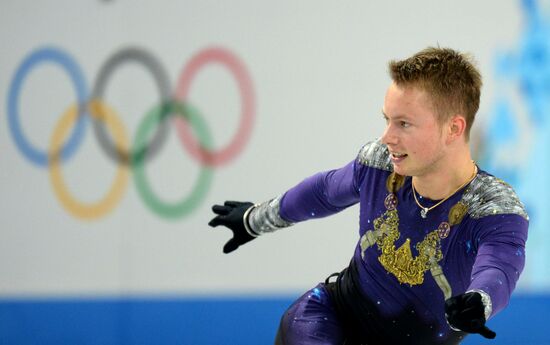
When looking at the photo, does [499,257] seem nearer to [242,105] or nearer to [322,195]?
[322,195]

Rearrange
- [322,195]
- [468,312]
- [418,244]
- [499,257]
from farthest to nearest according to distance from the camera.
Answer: [322,195], [418,244], [499,257], [468,312]

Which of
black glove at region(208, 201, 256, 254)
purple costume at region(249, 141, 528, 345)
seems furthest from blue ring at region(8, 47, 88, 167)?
Answer: purple costume at region(249, 141, 528, 345)

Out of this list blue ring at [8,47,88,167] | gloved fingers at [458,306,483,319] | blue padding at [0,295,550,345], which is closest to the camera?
gloved fingers at [458,306,483,319]

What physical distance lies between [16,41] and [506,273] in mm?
3732

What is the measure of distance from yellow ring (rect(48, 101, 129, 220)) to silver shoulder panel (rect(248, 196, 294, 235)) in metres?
2.07

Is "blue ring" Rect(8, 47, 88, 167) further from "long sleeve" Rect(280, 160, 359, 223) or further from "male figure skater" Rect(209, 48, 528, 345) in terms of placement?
"male figure skater" Rect(209, 48, 528, 345)

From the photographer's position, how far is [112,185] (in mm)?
4992

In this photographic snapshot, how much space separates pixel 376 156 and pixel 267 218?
47 centimetres

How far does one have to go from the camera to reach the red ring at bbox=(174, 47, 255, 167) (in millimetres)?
5000

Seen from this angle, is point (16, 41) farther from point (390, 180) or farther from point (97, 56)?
point (390, 180)

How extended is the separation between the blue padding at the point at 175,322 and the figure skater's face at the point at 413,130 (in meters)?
2.55

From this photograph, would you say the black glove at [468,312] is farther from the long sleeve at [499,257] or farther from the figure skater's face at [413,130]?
the figure skater's face at [413,130]

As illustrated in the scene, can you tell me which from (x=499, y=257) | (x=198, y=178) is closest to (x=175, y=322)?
(x=198, y=178)

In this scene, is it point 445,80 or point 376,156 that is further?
point 376,156
